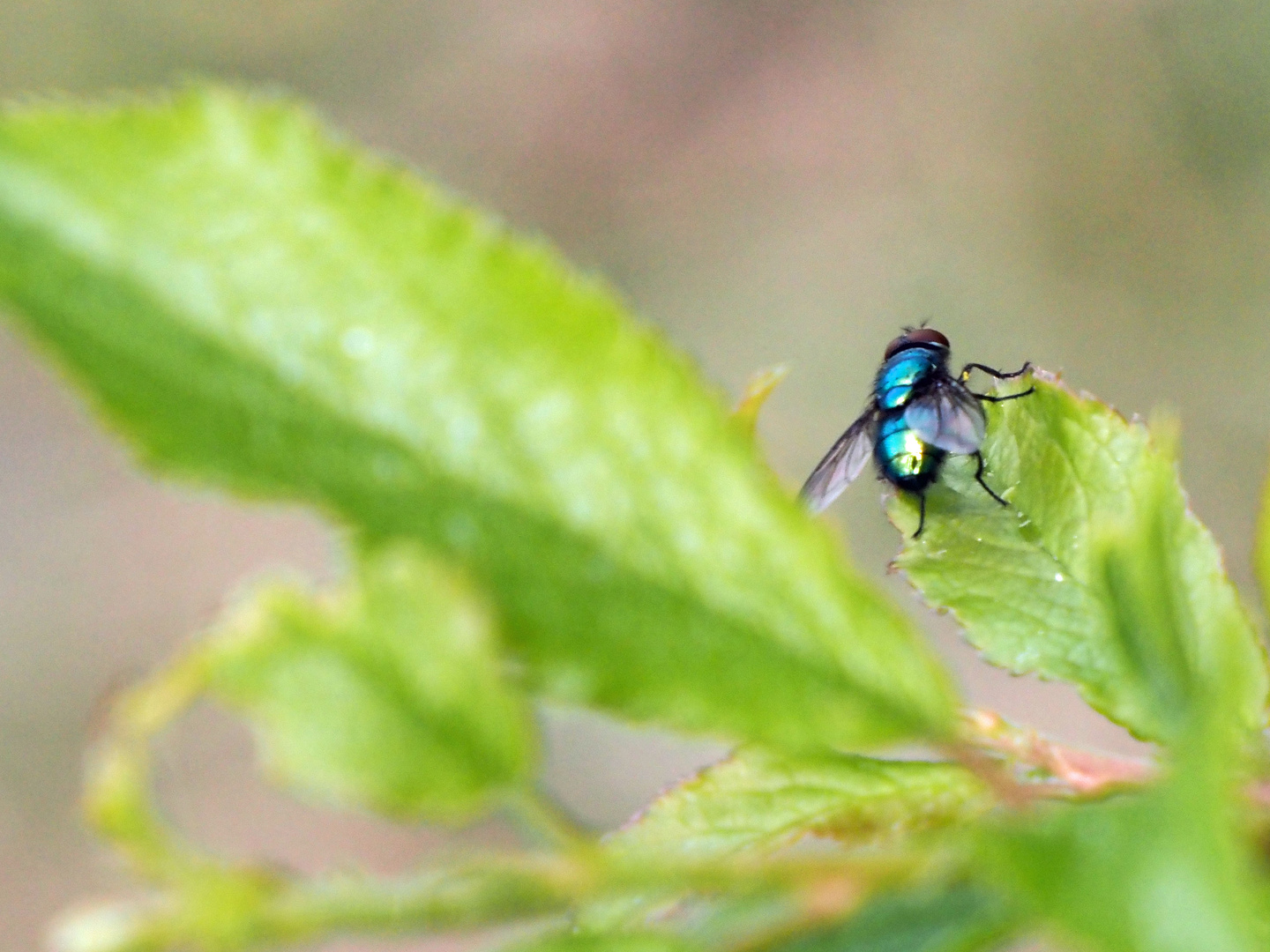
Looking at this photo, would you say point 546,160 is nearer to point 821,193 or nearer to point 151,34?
point 821,193

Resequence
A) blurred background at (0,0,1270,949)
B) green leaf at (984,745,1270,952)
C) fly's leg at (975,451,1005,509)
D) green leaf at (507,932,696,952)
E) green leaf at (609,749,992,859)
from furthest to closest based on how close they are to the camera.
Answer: blurred background at (0,0,1270,949), fly's leg at (975,451,1005,509), green leaf at (609,749,992,859), green leaf at (507,932,696,952), green leaf at (984,745,1270,952)

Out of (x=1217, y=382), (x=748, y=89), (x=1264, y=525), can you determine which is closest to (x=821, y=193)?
(x=748, y=89)

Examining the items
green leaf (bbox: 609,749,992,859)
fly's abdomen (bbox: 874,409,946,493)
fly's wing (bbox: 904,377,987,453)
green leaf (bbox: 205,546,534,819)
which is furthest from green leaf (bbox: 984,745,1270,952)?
fly's wing (bbox: 904,377,987,453)

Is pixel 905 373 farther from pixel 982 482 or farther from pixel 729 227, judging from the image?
pixel 729 227

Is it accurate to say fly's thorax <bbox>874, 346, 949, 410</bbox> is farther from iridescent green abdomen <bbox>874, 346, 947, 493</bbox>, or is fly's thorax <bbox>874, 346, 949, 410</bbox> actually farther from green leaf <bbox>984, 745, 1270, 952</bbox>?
green leaf <bbox>984, 745, 1270, 952</bbox>

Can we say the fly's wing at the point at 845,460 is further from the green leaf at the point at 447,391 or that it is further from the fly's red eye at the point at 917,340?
the green leaf at the point at 447,391
